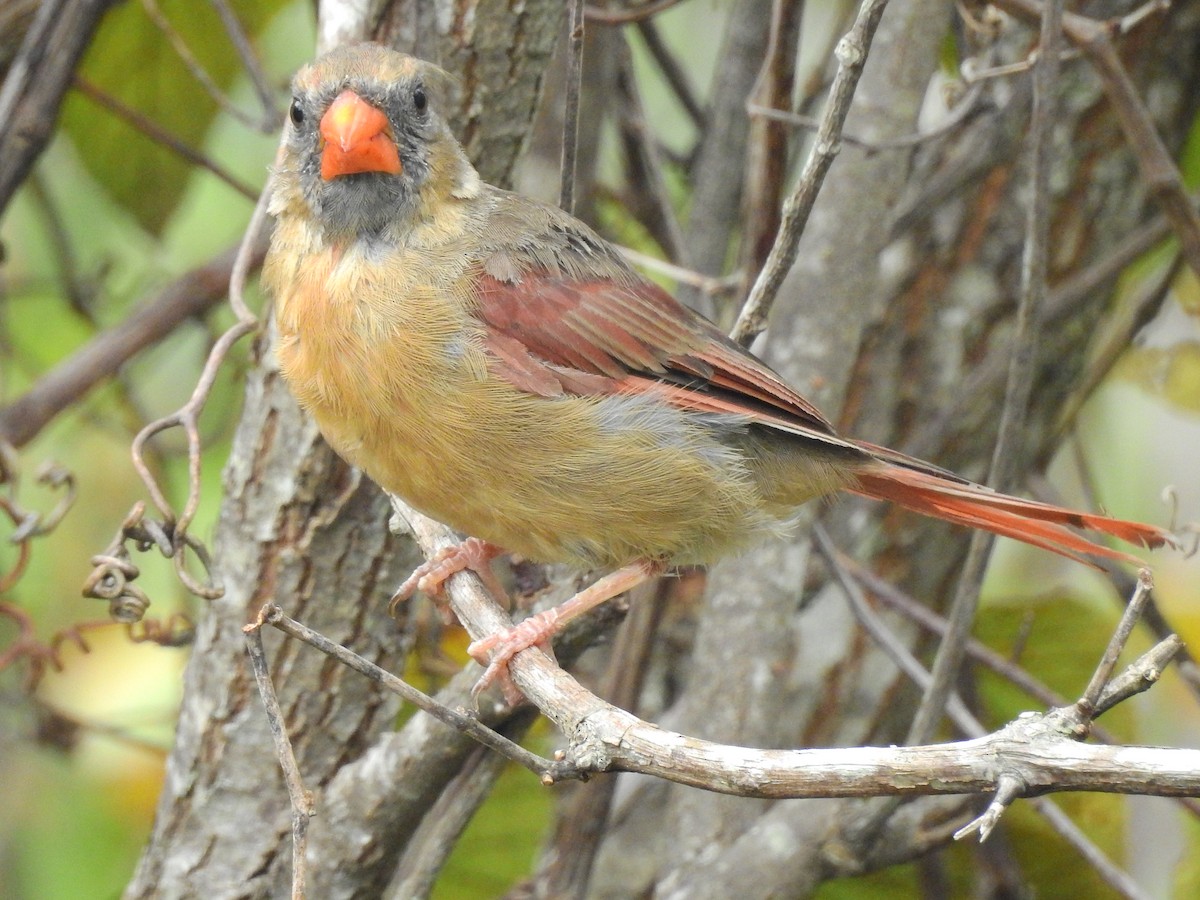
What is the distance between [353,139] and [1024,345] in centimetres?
137

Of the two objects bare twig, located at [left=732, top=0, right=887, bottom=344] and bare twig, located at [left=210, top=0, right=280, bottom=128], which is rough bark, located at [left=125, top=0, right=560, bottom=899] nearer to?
bare twig, located at [left=210, top=0, right=280, bottom=128]

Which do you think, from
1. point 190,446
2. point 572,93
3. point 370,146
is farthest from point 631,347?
point 190,446

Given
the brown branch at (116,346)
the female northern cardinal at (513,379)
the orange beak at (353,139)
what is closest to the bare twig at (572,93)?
the female northern cardinal at (513,379)

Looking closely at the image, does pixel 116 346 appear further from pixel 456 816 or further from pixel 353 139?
pixel 456 816

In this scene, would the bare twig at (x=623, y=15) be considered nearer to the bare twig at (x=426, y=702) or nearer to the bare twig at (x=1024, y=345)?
the bare twig at (x=1024, y=345)

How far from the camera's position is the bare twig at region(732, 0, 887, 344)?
90.8 inches

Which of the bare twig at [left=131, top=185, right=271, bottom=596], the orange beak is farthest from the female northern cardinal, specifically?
the bare twig at [left=131, top=185, right=271, bottom=596]

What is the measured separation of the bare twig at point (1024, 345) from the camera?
2709mm

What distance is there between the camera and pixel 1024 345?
2793 mm

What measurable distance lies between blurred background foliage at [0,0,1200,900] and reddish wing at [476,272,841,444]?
1.19 m

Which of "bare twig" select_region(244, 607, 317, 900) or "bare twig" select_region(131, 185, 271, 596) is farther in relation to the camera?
"bare twig" select_region(131, 185, 271, 596)

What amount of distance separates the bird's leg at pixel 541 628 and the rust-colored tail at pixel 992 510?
1.73 ft

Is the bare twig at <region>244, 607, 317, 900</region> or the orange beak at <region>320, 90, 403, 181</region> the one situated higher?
the orange beak at <region>320, 90, 403, 181</region>

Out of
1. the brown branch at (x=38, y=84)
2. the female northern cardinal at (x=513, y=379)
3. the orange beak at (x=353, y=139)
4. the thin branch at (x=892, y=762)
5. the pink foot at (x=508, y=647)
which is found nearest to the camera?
the thin branch at (x=892, y=762)
